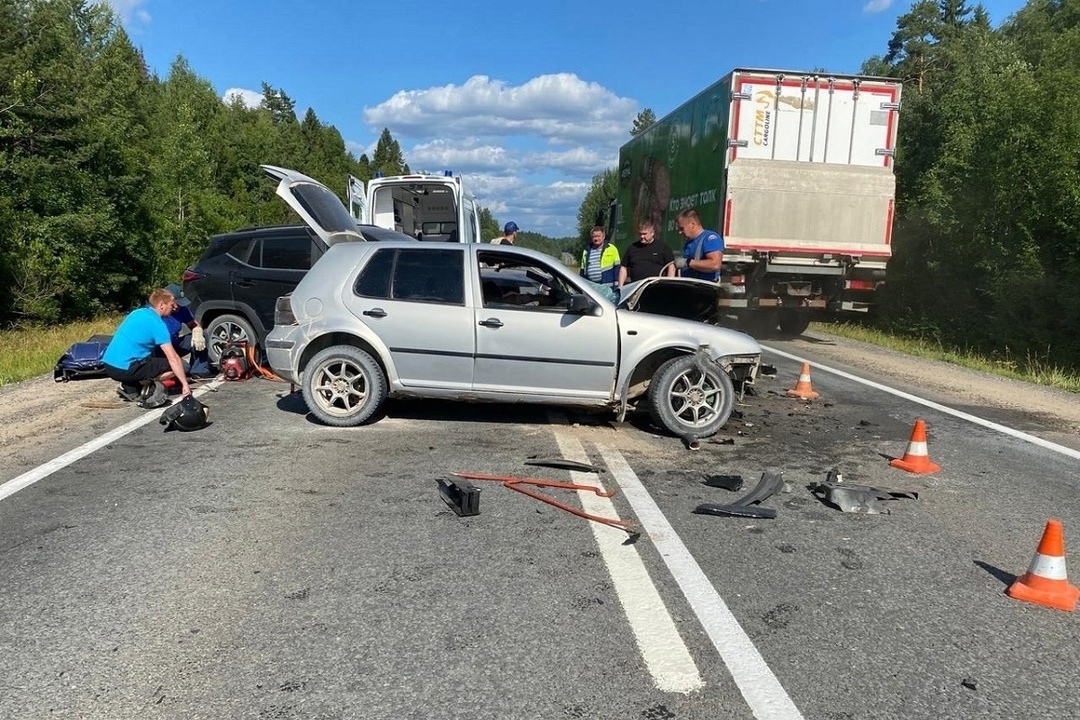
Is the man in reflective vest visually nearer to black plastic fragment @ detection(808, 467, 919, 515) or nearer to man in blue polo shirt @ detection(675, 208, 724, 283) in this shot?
man in blue polo shirt @ detection(675, 208, 724, 283)

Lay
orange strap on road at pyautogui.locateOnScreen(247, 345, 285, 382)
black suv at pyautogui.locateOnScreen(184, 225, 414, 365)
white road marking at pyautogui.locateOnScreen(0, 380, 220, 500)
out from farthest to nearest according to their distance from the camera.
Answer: black suv at pyautogui.locateOnScreen(184, 225, 414, 365), orange strap on road at pyautogui.locateOnScreen(247, 345, 285, 382), white road marking at pyautogui.locateOnScreen(0, 380, 220, 500)

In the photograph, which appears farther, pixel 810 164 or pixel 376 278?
pixel 810 164

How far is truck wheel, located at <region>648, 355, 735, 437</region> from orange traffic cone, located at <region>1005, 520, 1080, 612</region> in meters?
3.17

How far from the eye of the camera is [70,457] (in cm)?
588

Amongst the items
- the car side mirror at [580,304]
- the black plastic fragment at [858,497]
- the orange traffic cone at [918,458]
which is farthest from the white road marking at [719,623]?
the orange traffic cone at [918,458]

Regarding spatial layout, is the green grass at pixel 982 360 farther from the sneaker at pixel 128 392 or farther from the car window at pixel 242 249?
the sneaker at pixel 128 392

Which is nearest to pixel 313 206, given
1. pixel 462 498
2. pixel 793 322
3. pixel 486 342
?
pixel 486 342

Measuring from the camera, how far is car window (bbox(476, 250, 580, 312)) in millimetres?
6828

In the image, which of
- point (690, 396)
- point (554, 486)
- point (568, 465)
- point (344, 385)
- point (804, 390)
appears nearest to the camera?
point (554, 486)

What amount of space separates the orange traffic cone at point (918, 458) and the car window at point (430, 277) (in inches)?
149

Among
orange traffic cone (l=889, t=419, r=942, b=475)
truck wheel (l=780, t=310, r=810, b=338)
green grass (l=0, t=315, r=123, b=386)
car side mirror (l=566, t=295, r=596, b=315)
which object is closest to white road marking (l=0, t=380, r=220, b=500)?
green grass (l=0, t=315, r=123, b=386)

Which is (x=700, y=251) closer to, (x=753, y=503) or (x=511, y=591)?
(x=753, y=503)

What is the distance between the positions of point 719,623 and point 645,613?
32cm

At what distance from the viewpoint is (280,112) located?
296ft
